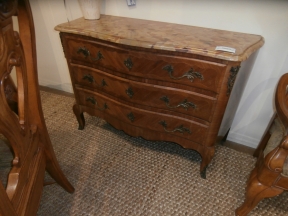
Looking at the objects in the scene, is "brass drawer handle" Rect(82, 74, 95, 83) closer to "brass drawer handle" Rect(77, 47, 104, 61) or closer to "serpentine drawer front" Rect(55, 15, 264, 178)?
"serpentine drawer front" Rect(55, 15, 264, 178)

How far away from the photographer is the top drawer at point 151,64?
104 centimetres

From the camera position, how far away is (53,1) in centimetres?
181

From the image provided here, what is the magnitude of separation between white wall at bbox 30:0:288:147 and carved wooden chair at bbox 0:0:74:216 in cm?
94

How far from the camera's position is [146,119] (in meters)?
1.37

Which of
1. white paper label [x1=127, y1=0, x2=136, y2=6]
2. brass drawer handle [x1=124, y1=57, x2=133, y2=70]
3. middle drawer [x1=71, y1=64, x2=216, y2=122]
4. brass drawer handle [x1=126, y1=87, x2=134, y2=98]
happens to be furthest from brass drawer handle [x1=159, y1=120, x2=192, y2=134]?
white paper label [x1=127, y1=0, x2=136, y2=6]

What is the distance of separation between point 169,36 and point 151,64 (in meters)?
0.19

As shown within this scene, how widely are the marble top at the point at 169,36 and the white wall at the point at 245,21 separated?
0.08m

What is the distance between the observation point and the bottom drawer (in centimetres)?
127

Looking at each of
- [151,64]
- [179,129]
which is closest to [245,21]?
[151,64]

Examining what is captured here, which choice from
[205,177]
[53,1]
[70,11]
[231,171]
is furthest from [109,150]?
[53,1]

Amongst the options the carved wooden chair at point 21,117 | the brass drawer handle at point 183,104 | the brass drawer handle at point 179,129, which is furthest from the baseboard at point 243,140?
the carved wooden chair at point 21,117

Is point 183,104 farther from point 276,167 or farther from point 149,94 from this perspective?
point 276,167

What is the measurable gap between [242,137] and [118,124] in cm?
99

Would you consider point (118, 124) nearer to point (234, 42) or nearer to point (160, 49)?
point (160, 49)
